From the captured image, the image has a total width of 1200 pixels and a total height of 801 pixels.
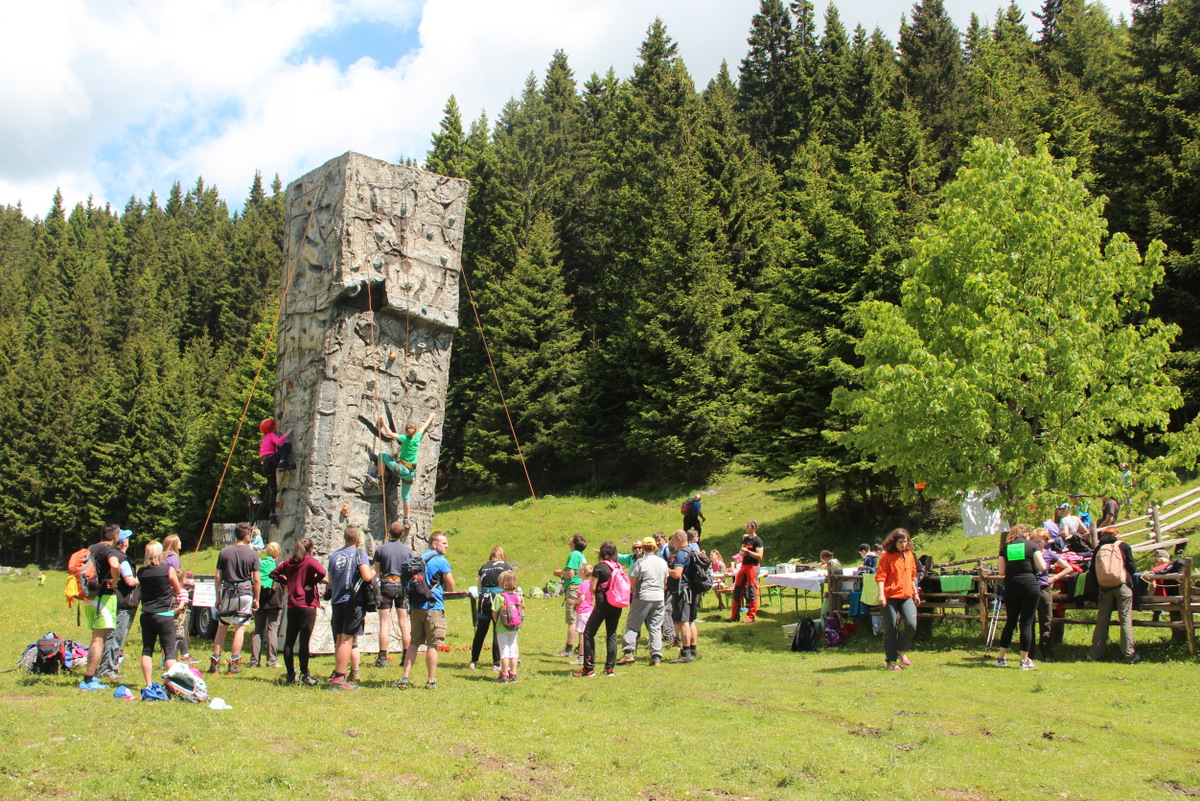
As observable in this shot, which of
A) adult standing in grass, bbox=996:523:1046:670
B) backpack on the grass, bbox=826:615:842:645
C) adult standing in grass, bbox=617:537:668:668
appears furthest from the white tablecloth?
adult standing in grass, bbox=617:537:668:668

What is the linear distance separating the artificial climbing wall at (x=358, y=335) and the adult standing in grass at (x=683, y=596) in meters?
4.70

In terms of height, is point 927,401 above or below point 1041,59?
below

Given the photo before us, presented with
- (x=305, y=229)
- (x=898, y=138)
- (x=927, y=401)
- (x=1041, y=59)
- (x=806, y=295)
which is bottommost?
(x=927, y=401)

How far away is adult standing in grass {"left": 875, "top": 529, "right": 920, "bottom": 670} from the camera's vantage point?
10.3 m

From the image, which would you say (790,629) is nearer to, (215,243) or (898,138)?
(898,138)

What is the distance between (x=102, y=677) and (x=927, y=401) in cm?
1148

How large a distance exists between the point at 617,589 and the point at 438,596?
2.15 metres

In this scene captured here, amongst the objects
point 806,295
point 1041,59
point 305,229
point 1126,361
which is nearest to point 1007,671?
point 1126,361

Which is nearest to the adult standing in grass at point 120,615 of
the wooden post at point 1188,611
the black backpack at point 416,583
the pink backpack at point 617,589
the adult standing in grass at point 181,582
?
A: the adult standing in grass at point 181,582

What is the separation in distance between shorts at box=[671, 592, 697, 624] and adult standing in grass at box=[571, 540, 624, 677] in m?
1.29

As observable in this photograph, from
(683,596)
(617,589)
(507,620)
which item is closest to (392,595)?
(507,620)

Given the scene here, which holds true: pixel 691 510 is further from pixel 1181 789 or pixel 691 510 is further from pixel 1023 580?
pixel 1181 789

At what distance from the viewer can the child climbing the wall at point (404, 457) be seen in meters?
13.6

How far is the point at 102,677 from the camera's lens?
9.44m
